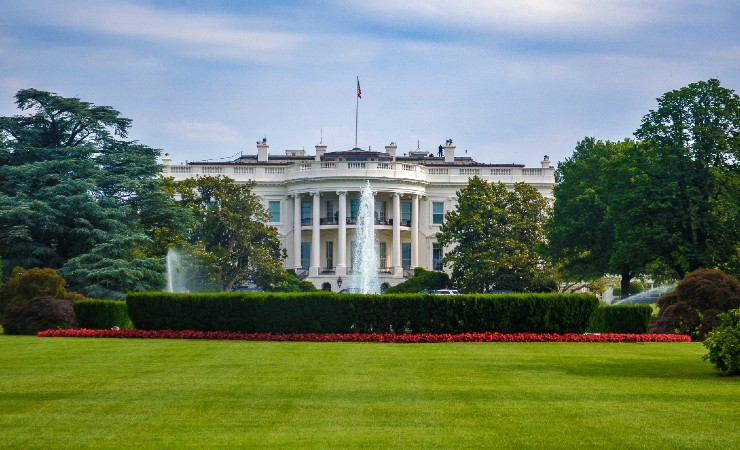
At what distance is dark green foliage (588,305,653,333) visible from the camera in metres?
34.0

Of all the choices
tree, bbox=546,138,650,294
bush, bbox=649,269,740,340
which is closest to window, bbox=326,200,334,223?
tree, bbox=546,138,650,294

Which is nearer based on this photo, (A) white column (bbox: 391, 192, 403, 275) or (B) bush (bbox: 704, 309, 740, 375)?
(B) bush (bbox: 704, 309, 740, 375)

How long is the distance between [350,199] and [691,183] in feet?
136

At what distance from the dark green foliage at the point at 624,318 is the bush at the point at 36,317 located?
657 inches

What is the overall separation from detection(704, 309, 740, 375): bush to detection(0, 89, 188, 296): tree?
29.8m

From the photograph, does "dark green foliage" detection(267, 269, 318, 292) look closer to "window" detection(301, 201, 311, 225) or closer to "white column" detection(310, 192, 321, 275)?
"white column" detection(310, 192, 321, 275)

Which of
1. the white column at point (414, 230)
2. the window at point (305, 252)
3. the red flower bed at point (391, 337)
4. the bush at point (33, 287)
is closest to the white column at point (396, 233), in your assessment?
the white column at point (414, 230)

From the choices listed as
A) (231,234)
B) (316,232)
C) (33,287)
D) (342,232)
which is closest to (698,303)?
(33,287)

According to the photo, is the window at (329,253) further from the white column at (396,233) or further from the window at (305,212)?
the white column at (396,233)

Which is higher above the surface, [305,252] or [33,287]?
[305,252]

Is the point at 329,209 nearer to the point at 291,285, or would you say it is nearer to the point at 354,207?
the point at 354,207

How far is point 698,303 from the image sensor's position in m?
33.1

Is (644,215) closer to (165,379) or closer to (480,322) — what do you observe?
(480,322)

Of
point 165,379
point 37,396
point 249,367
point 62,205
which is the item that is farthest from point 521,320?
point 62,205
